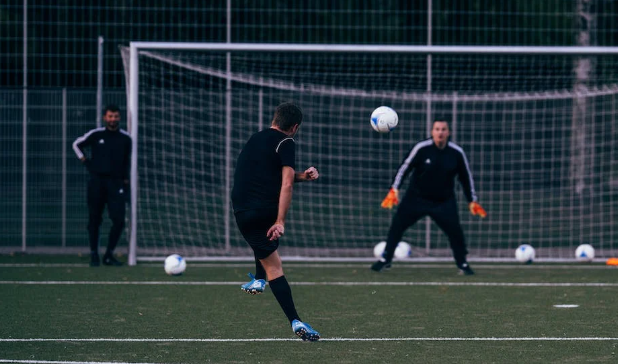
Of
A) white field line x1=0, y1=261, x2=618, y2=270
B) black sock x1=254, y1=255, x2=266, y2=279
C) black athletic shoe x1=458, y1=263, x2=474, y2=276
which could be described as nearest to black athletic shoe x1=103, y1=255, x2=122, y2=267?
white field line x1=0, y1=261, x2=618, y2=270

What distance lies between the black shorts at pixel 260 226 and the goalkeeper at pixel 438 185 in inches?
185

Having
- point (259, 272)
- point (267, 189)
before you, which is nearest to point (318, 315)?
point (259, 272)

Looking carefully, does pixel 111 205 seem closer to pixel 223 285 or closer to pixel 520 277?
pixel 223 285

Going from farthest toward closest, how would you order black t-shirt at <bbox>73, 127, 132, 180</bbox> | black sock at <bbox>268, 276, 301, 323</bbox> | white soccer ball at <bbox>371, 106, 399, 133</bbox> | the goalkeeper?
black t-shirt at <bbox>73, 127, 132, 180</bbox>, the goalkeeper, white soccer ball at <bbox>371, 106, 399, 133</bbox>, black sock at <bbox>268, 276, 301, 323</bbox>

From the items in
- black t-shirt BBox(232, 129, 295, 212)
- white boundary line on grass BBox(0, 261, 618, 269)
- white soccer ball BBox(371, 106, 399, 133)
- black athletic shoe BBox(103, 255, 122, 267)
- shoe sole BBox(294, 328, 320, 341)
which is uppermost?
white soccer ball BBox(371, 106, 399, 133)

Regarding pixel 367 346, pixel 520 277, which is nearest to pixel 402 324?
pixel 367 346

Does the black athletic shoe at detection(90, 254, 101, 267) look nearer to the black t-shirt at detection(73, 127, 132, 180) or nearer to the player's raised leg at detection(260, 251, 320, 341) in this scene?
the black t-shirt at detection(73, 127, 132, 180)

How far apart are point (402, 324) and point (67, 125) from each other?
8.58m

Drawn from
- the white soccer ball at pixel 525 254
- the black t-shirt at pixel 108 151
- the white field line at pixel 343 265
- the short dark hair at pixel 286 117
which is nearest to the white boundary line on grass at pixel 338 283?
the white field line at pixel 343 265

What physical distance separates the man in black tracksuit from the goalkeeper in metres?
3.38

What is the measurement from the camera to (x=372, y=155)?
2089 centimetres

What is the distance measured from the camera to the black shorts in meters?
7.84

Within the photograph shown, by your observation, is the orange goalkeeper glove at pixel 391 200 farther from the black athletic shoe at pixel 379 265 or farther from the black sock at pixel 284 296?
the black sock at pixel 284 296

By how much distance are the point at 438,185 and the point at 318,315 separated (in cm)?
379
